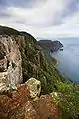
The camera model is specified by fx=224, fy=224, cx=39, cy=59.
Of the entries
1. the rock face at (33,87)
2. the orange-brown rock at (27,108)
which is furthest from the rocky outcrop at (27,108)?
the rock face at (33,87)

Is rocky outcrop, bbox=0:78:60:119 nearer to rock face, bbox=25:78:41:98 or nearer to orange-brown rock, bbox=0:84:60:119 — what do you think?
orange-brown rock, bbox=0:84:60:119

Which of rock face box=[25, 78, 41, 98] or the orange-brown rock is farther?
rock face box=[25, 78, 41, 98]

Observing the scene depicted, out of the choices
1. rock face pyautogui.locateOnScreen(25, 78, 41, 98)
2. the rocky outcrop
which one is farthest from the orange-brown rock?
rock face pyautogui.locateOnScreen(25, 78, 41, 98)

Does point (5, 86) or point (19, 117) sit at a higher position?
point (5, 86)

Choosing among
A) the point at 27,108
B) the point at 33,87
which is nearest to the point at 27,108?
the point at 27,108

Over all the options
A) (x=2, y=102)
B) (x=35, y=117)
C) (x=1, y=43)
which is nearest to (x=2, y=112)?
(x=2, y=102)

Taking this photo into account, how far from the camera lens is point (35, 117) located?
2141 cm

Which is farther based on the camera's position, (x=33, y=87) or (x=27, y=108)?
(x=33, y=87)

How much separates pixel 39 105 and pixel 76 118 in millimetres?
4163

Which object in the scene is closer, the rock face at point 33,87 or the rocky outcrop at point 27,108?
the rocky outcrop at point 27,108

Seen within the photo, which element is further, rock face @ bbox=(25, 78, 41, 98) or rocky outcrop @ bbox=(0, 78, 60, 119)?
rock face @ bbox=(25, 78, 41, 98)

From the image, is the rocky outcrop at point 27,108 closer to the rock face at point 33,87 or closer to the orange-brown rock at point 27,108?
the orange-brown rock at point 27,108

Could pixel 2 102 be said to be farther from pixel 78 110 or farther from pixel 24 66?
pixel 24 66

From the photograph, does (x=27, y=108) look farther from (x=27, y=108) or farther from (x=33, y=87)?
(x=33, y=87)
